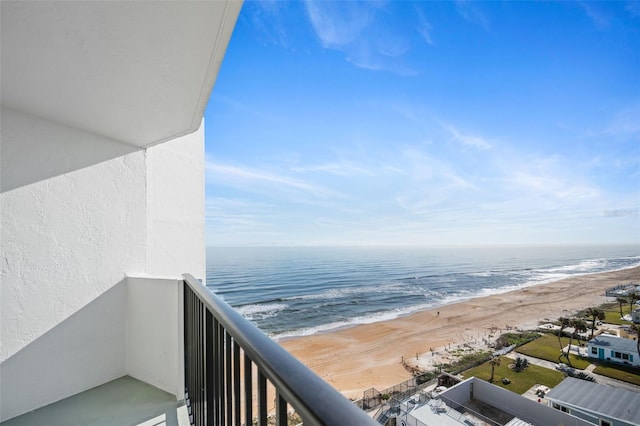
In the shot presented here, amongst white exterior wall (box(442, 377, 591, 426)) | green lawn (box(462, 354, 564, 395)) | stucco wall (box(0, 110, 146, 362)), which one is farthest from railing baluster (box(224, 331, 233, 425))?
green lawn (box(462, 354, 564, 395))

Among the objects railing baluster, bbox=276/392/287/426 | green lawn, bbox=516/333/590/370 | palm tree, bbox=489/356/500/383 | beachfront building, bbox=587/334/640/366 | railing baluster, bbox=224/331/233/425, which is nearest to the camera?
railing baluster, bbox=276/392/287/426

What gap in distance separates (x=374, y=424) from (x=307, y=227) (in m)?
50.2

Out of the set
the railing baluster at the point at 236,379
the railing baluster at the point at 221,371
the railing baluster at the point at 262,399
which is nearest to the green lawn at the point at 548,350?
the railing baluster at the point at 221,371

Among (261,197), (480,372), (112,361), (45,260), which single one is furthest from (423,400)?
(261,197)

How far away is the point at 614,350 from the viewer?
41.7 feet

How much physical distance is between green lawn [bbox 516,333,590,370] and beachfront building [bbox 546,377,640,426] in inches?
77.8

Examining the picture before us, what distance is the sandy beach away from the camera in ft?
A: 37.6

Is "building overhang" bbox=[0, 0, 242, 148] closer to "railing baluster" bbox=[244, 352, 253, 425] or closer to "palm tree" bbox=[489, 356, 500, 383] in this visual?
"railing baluster" bbox=[244, 352, 253, 425]

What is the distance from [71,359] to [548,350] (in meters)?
18.4

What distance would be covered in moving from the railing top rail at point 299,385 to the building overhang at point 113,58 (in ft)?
4.25

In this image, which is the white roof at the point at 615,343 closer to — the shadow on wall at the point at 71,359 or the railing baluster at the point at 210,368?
the railing baluster at the point at 210,368

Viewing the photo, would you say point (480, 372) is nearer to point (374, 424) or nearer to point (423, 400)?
point (423, 400)

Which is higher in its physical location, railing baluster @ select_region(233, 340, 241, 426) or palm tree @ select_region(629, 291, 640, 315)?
railing baluster @ select_region(233, 340, 241, 426)

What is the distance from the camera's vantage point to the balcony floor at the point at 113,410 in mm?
2021
